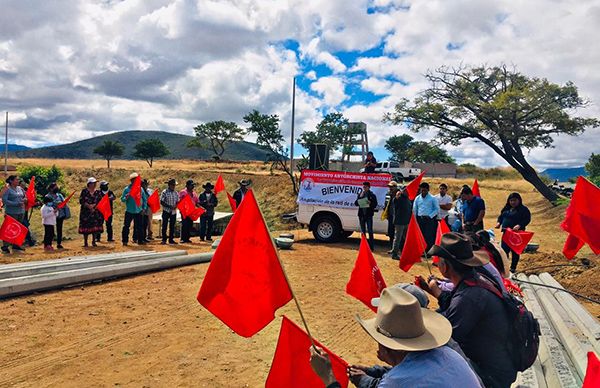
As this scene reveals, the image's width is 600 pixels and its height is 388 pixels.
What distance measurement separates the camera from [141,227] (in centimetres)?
1262

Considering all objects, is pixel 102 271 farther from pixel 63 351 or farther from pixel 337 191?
pixel 337 191

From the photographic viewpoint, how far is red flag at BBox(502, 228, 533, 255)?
8969 millimetres

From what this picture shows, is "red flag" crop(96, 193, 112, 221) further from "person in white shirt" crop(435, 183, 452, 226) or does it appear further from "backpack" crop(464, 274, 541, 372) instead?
"backpack" crop(464, 274, 541, 372)

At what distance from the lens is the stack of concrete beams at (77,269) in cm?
701

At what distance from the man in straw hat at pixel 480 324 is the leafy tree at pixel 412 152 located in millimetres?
48887

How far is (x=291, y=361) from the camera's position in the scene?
11.0 ft

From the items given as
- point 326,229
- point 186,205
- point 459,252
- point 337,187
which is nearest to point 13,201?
point 186,205

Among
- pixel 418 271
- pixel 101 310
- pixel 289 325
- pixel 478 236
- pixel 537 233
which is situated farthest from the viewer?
pixel 537 233

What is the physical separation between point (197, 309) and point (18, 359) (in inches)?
96.3

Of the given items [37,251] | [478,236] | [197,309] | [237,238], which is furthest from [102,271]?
[478,236]

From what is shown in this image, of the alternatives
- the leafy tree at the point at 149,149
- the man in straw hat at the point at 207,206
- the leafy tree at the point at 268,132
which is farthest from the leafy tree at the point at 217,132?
the man in straw hat at the point at 207,206

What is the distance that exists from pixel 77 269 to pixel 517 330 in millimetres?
7294

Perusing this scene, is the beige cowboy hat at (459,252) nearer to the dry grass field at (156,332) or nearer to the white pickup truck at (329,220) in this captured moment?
Result: the dry grass field at (156,332)

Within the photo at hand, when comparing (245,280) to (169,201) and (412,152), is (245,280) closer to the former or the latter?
(169,201)
